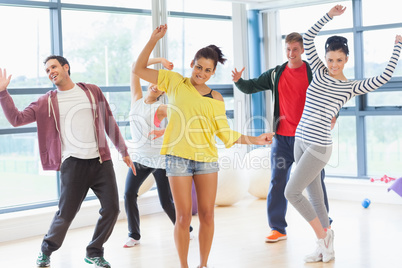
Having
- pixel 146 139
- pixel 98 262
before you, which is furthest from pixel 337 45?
pixel 98 262

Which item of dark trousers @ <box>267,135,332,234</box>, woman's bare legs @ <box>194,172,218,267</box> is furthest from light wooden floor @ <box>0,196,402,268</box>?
woman's bare legs @ <box>194,172,218,267</box>

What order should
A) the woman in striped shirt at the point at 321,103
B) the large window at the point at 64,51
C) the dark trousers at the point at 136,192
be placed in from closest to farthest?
1. the woman in striped shirt at the point at 321,103
2. the dark trousers at the point at 136,192
3. the large window at the point at 64,51

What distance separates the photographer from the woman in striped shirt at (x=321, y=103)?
11.5ft

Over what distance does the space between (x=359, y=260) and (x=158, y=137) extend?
166 cm

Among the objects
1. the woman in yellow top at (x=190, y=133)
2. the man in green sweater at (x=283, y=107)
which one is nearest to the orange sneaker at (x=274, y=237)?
the man in green sweater at (x=283, y=107)

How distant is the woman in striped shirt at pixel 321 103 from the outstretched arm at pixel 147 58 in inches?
43.0

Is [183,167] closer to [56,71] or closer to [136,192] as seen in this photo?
[56,71]

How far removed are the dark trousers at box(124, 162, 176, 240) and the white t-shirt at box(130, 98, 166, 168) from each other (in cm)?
11

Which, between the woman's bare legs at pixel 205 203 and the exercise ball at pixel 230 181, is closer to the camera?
the woman's bare legs at pixel 205 203

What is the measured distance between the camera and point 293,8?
21.7 feet

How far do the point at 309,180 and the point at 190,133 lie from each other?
3.24ft

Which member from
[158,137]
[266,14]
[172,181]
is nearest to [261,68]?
[266,14]

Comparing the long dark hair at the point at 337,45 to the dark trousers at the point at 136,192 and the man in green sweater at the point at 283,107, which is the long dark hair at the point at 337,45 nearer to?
the man in green sweater at the point at 283,107

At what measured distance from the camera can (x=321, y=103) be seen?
3553 mm
